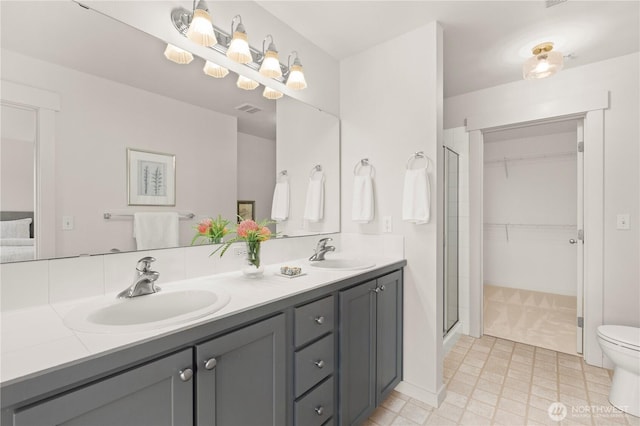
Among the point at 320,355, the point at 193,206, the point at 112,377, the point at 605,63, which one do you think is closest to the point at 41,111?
the point at 193,206

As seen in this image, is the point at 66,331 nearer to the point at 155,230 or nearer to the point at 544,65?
the point at 155,230

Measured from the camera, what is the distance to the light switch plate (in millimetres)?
2314

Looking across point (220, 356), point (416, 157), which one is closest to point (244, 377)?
point (220, 356)

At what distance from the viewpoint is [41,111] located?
3.61ft

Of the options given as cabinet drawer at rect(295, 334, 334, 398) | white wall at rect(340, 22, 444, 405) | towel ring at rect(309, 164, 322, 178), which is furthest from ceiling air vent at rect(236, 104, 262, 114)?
cabinet drawer at rect(295, 334, 334, 398)

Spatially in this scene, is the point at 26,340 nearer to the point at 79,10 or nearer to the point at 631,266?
the point at 79,10

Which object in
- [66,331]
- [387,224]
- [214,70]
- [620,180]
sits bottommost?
[66,331]

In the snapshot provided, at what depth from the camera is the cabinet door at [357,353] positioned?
149 centimetres

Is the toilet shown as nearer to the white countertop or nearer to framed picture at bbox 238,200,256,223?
the white countertop

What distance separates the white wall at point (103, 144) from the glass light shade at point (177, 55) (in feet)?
0.64

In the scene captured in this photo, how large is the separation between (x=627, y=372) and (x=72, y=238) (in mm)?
3090

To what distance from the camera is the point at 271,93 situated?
1915 mm

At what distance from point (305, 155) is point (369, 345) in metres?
1.35

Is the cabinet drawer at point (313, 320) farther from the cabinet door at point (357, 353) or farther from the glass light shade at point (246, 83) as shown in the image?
the glass light shade at point (246, 83)
